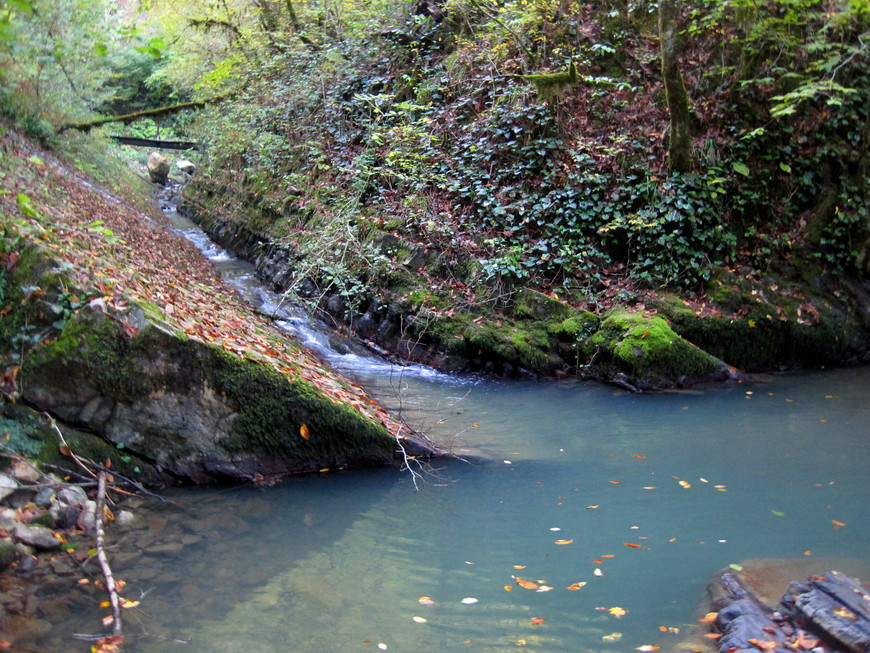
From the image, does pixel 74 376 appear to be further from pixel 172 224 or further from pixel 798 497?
pixel 172 224

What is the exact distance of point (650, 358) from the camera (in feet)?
28.4

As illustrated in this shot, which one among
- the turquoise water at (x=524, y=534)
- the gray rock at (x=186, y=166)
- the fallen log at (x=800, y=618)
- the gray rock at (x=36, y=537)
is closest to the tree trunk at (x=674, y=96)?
the turquoise water at (x=524, y=534)

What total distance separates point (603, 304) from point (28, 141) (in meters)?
13.6

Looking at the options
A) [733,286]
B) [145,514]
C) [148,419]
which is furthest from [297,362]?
[733,286]

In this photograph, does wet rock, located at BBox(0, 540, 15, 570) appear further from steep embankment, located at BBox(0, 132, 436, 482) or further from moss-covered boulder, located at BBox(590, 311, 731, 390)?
moss-covered boulder, located at BBox(590, 311, 731, 390)

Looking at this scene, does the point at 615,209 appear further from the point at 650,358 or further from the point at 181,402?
the point at 181,402

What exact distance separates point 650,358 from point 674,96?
172 inches

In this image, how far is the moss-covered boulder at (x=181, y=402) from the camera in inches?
201

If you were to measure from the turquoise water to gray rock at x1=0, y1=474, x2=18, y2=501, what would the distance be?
3.54 feet

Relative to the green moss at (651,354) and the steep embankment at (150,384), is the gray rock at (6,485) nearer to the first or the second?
the steep embankment at (150,384)

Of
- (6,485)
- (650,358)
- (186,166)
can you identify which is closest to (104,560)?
(6,485)

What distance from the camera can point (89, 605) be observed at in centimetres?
372

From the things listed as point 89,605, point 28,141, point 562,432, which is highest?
point 28,141

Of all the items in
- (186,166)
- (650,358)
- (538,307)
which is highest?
(186,166)
